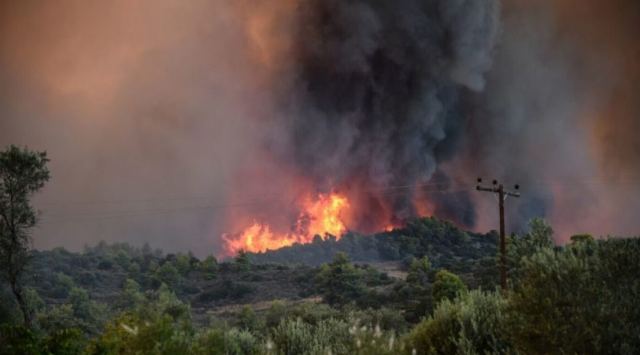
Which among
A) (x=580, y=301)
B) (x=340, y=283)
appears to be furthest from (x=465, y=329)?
(x=340, y=283)

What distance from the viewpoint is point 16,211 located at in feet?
142

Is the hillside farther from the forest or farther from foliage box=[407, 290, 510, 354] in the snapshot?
foliage box=[407, 290, 510, 354]

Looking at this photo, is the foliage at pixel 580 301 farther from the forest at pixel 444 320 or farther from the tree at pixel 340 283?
the tree at pixel 340 283

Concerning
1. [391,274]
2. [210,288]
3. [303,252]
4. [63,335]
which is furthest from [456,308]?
[303,252]

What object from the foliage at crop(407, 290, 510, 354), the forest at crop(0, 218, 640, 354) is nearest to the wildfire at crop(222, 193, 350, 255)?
the forest at crop(0, 218, 640, 354)

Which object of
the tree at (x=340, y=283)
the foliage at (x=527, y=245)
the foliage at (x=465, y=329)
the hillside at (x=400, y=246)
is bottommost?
the foliage at (x=465, y=329)

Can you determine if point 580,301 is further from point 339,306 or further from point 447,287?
point 339,306

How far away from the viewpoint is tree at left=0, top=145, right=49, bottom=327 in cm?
4322

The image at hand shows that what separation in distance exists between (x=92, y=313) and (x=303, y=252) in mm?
85023

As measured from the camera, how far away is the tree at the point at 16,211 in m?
43.2

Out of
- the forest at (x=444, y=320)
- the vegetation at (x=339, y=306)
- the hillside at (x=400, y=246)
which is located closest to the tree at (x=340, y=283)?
the vegetation at (x=339, y=306)

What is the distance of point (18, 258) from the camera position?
1715 inches

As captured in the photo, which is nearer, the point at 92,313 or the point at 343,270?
the point at 92,313

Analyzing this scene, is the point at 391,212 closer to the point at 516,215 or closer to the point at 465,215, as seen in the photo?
the point at 465,215
